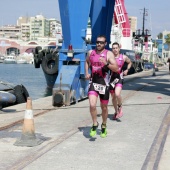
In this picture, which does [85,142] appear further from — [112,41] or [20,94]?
[112,41]

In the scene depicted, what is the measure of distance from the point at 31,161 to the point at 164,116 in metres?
5.61

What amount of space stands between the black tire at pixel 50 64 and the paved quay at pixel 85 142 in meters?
16.3

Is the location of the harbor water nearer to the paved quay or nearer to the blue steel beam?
the blue steel beam

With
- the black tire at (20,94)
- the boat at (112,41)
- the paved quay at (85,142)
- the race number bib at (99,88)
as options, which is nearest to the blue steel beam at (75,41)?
the boat at (112,41)

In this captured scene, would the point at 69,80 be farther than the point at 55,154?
Yes

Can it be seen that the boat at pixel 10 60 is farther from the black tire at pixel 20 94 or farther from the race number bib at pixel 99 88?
the race number bib at pixel 99 88

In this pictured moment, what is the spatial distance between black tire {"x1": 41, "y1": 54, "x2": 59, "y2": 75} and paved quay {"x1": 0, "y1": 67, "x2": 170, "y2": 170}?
1632 centimetres

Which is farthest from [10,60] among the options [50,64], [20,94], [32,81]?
[20,94]

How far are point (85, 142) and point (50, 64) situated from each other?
2158 centimetres

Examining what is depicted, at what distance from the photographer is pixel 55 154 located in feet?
22.6

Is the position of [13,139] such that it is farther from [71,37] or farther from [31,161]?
[71,37]

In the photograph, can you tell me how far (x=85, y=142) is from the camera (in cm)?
784

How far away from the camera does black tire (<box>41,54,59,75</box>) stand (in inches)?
1120

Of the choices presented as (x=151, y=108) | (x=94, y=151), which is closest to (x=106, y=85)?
(x=94, y=151)
